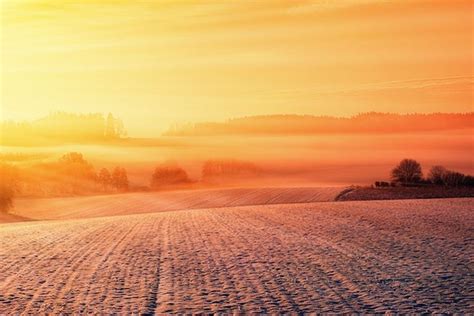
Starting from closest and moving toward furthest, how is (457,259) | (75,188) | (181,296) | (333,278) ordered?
1. (181,296)
2. (333,278)
3. (457,259)
4. (75,188)

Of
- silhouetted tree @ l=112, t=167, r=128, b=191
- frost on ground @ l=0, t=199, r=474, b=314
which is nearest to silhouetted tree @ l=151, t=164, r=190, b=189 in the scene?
silhouetted tree @ l=112, t=167, r=128, b=191

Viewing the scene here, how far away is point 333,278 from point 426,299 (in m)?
2.69

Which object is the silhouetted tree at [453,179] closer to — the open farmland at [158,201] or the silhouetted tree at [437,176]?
the silhouetted tree at [437,176]

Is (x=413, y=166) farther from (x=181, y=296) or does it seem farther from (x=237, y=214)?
(x=181, y=296)

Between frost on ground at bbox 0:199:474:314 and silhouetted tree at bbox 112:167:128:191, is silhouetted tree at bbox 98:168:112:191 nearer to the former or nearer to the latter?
silhouetted tree at bbox 112:167:128:191

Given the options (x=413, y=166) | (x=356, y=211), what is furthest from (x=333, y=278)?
(x=413, y=166)

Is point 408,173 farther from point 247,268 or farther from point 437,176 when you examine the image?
point 247,268

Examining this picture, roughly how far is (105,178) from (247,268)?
7669 cm

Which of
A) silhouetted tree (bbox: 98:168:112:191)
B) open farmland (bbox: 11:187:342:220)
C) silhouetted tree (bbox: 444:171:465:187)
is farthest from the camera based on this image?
silhouetted tree (bbox: 98:168:112:191)

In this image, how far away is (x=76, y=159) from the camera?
295 feet

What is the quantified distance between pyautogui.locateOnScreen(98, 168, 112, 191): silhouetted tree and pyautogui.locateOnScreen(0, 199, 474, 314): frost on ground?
61115 mm

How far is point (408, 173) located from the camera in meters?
59.9

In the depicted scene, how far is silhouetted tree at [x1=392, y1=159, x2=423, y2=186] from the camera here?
59469 mm

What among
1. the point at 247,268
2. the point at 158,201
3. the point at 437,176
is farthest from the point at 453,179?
the point at 247,268
